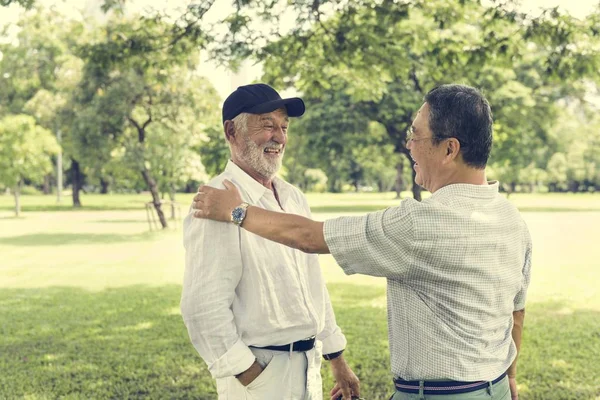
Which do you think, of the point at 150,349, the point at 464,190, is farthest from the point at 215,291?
the point at 150,349

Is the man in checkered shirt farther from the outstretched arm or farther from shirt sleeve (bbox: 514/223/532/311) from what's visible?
shirt sleeve (bbox: 514/223/532/311)

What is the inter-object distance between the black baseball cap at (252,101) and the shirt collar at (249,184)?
272mm

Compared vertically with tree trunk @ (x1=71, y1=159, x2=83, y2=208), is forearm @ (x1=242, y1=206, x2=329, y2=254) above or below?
above

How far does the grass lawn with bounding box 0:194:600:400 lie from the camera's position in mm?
6758

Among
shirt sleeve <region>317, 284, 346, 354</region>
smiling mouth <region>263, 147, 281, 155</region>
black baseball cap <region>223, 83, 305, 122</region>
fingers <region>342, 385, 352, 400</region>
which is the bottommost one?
fingers <region>342, 385, 352, 400</region>

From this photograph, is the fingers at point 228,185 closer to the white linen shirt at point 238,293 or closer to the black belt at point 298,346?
the white linen shirt at point 238,293

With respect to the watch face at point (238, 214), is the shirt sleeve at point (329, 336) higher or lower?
lower

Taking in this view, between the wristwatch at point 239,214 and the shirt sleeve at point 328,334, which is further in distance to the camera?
the shirt sleeve at point 328,334

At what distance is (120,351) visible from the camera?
8102 mm

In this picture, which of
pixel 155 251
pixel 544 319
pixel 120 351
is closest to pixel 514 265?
pixel 120 351

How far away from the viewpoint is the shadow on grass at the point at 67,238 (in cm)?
2191

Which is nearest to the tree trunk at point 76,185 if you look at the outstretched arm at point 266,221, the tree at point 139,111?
the tree at point 139,111

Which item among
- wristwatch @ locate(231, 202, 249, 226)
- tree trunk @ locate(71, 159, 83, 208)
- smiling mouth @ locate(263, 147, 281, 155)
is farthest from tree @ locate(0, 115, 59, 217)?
wristwatch @ locate(231, 202, 249, 226)

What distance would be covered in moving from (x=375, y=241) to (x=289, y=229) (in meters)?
0.37
